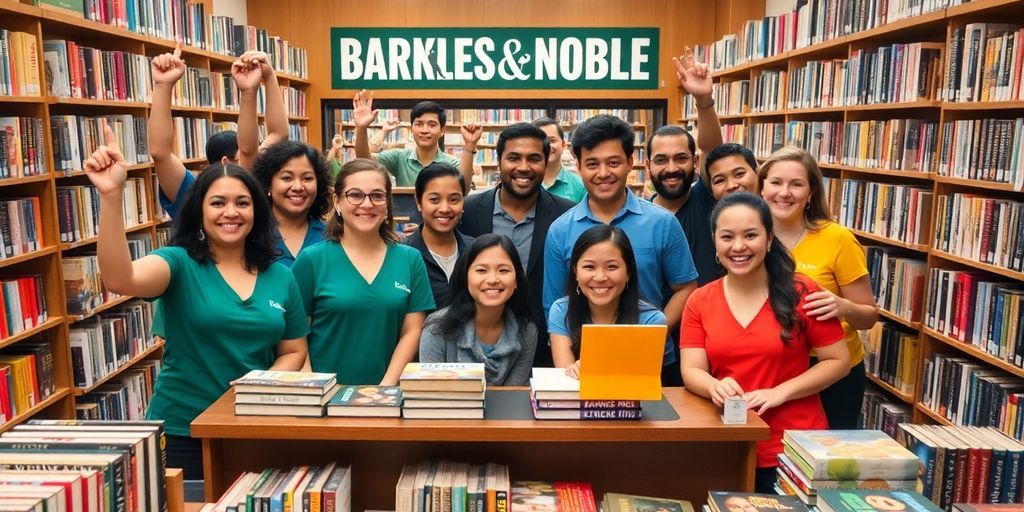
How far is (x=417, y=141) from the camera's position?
458 cm

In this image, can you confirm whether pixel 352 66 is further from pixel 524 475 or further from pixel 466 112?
pixel 524 475

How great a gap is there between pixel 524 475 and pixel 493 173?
760 centimetres

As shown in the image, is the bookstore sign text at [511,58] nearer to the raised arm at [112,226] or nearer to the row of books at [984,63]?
the row of books at [984,63]

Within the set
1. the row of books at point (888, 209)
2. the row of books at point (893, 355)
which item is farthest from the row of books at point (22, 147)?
the row of books at point (888, 209)

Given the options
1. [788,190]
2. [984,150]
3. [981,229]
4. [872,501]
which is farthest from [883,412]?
[872,501]

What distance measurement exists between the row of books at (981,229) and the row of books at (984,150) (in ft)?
0.38

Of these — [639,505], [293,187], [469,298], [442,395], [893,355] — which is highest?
[293,187]

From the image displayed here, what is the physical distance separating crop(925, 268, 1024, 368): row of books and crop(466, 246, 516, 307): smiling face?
222 centimetres

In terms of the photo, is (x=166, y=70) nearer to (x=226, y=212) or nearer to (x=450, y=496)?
(x=226, y=212)

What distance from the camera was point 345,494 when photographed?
1.78 meters

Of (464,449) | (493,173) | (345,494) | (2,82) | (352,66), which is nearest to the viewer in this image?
(345,494)

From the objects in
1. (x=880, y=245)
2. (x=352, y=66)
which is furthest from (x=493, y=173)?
(x=880, y=245)

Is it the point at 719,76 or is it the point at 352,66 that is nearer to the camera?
the point at 719,76

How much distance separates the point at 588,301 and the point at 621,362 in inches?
25.8
